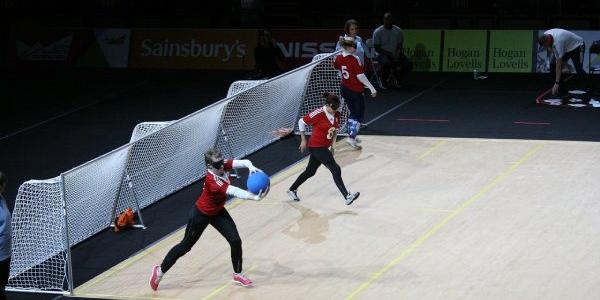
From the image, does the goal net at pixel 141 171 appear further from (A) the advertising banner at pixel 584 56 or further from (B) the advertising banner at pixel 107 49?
(B) the advertising banner at pixel 107 49

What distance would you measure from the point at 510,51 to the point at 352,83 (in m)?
9.10

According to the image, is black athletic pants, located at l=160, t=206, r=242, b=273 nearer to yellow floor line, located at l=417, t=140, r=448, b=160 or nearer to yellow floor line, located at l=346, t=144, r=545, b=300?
yellow floor line, located at l=346, t=144, r=545, b=300

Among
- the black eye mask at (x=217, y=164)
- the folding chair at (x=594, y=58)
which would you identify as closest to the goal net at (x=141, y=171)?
the black eye mask at (x=217, y=164)

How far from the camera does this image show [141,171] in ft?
58.9

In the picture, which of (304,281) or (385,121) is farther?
(385,121)

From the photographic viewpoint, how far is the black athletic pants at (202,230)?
14.3 metres

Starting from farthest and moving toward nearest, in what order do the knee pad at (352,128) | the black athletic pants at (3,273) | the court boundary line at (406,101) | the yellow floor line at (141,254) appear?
the court boundary line at (406,101) < the knee pad at (352,128) < the yellow floor line at (141,254) < the black athletic pants at (3,273)

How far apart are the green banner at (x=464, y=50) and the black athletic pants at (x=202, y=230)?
52.1ft

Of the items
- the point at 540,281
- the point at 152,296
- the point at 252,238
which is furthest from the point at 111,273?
the point at 540,281

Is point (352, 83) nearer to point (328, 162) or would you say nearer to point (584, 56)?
point (328, 162)

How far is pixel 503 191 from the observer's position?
60.5 feet

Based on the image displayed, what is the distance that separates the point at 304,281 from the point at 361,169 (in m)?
5.72

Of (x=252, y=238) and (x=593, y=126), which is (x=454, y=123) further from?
(x=252, y=238)

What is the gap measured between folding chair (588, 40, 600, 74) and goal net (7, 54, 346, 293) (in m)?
7.63
